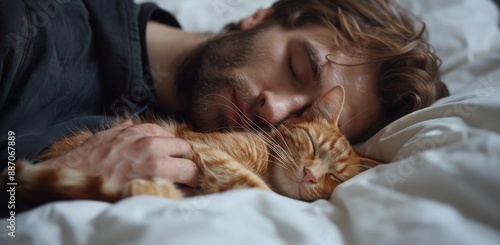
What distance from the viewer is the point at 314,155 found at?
1.18 m

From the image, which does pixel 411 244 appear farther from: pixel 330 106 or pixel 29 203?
pixel 29 203

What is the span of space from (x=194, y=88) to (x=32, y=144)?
0.54 metres

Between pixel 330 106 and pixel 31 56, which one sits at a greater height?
pixel 31 56

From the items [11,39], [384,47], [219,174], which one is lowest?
[219,174]

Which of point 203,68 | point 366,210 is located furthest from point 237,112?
point 366,210

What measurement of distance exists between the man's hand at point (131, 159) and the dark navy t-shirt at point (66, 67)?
0.18 metres

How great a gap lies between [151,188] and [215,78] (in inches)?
24.1

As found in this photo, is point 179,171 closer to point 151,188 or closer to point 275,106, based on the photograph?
point 151,188

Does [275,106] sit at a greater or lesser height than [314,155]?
greater

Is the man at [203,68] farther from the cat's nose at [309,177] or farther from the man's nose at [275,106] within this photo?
the cat's nose at [309,177]

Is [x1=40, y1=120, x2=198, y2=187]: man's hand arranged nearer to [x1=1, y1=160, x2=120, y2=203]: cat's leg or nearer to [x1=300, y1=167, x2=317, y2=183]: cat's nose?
[x1=1, y1=160, x2=120, y2=203]: cat's leg

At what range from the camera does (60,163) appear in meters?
0.81

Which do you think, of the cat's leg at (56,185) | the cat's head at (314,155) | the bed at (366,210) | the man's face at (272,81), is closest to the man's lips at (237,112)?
the man's face at (272,81)

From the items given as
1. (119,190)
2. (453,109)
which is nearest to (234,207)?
(119,190)
